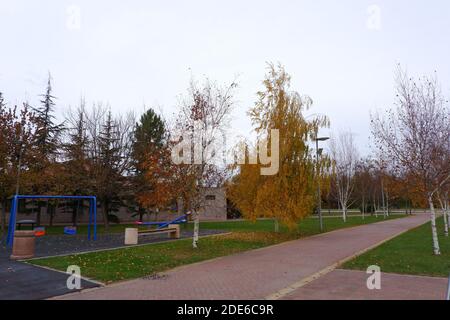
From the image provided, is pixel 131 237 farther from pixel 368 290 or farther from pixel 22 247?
pixel 368 290

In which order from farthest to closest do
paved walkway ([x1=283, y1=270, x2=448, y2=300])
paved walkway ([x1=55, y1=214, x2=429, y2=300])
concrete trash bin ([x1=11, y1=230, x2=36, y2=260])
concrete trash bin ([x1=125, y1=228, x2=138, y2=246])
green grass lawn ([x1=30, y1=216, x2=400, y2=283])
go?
concrete trash bin ([x1=125, y1=228, x2=138, y2=246])
concrete trash bin ([x1=11, y1=230, x2=36, y2=260])
green grass lawn ([x1=30, y1=216, x2=400, y2=283])
paved walkway ([x1=55, y1=214, x2=429, y2=300])
paved walkway ([x1=283, y1=270, x2=448, y2=300])

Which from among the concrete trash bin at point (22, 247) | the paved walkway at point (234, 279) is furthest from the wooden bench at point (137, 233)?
the paved walkway at point (234, 279)

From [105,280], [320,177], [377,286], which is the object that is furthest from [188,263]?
[320,177]

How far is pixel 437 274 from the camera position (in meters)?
8.42

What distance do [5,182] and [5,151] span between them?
1713 mm

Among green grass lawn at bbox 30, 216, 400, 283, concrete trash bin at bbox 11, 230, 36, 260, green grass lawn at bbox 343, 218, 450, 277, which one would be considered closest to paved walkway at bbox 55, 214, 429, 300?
green grass lawn at bbox 30, 216, 400, 283

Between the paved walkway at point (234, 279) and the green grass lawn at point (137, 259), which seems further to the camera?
the green grass lawn at point (137, 259)

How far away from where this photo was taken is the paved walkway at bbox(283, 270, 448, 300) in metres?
6.51

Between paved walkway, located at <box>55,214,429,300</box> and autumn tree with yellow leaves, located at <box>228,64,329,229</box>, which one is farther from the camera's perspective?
autumn tree with yellow leaves, located at <box>228,64,329,229</box>

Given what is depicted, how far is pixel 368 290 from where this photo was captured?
6.98 m

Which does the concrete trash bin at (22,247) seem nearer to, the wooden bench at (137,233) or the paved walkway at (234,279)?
the wooden bench at (137,233)

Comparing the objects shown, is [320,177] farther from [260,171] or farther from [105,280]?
[105,280]

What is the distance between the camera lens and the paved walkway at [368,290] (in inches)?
256

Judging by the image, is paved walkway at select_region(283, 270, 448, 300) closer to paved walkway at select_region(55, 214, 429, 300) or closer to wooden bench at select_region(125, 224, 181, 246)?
paved walkway at select_region(55, 214, 429, 300)
